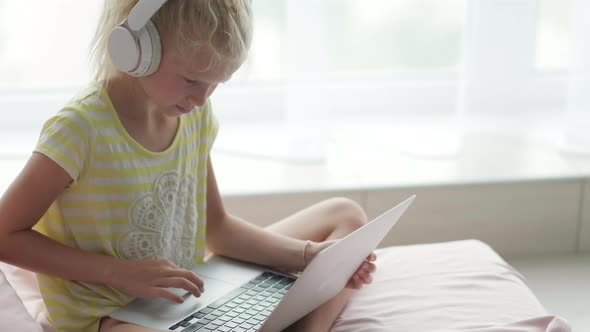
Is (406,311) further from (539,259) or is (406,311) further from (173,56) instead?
(539,259)

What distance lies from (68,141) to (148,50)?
0.16 metres

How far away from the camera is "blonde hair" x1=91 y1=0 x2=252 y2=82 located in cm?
104

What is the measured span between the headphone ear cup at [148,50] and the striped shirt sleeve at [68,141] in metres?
0.11

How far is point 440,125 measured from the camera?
235 cm

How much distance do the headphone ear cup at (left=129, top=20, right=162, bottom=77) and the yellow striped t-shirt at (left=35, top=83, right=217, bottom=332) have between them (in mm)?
104

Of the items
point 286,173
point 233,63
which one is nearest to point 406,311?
point 233,63

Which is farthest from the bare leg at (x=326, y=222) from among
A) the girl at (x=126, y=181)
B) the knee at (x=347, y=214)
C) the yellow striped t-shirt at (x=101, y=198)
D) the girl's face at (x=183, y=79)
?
the girl's face at (x=183, y=79)

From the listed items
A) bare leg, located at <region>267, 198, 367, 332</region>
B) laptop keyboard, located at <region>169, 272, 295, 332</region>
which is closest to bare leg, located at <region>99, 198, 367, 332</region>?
bare leg, located at <region>267, 198, 367, 332</region>

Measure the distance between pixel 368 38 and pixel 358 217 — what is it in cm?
109

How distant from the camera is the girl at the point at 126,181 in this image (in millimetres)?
1056

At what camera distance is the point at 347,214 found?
54.1 inches

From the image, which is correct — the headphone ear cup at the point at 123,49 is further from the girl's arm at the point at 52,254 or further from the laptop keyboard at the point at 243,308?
the laptop keyboard at the point at 243,308

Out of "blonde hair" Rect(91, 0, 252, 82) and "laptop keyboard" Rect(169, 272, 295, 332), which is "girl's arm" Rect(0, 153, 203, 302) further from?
"blonde hair" Rect(91, 0, 252, 82)

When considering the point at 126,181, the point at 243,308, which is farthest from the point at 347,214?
the point at 126,181
